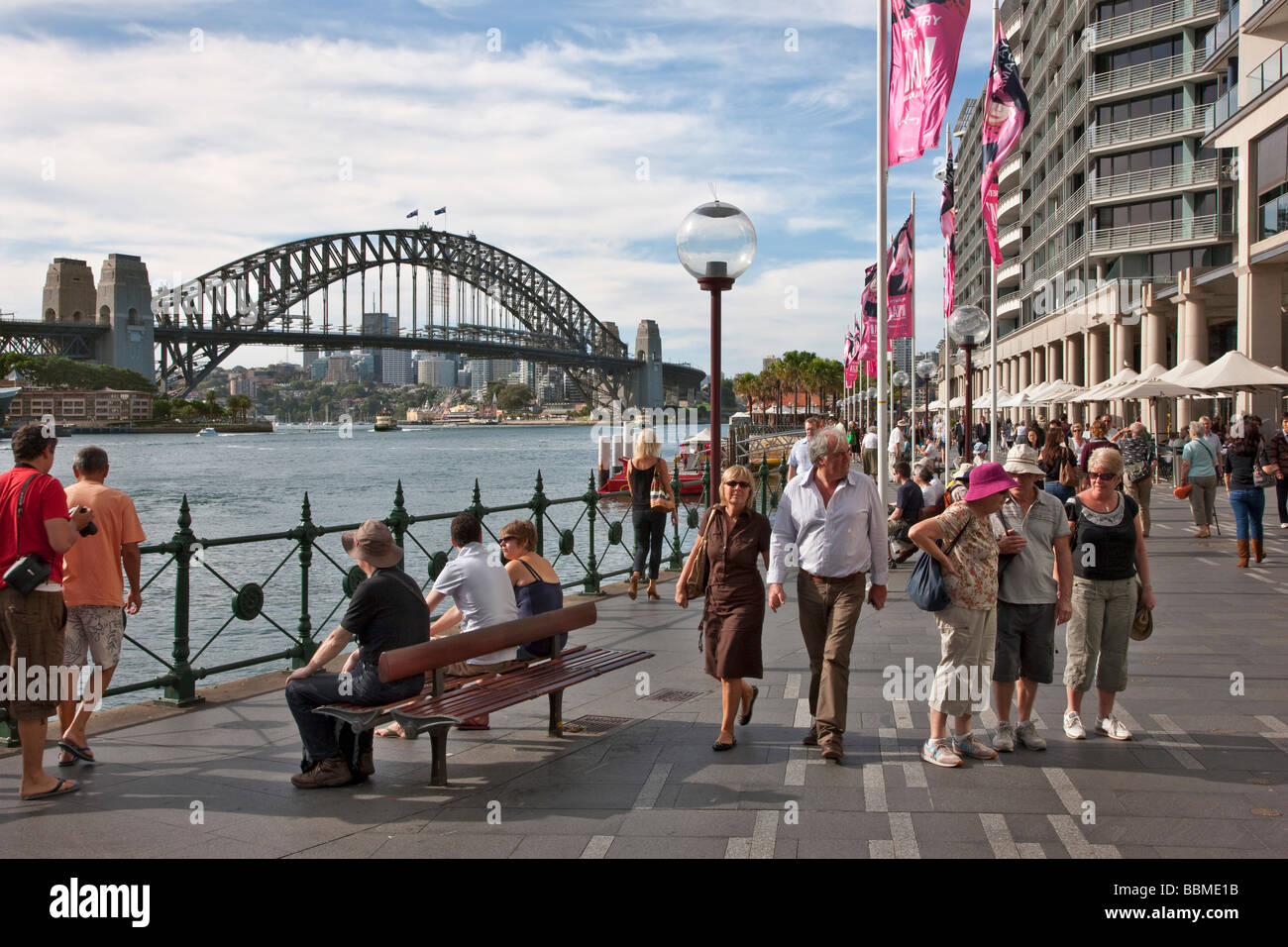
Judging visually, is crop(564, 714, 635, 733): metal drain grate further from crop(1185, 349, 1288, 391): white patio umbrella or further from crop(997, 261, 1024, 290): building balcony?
crop(997, 261, 1024, 290): building balcony

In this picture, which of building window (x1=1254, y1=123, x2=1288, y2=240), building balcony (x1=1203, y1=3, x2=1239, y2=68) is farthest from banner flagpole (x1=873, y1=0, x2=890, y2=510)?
building balcony (x1=1203, y1=3, x2=1239, y2=68)

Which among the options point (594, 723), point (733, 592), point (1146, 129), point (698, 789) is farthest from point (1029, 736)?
point (1146, 129)

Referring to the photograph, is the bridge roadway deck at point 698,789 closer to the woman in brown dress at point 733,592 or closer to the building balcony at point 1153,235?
the woman in brown dress at point 733,592

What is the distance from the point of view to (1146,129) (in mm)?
45906

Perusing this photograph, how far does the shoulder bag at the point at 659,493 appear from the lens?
11.7m

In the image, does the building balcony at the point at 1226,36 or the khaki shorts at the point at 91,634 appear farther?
the building balcony at the point at 1226,36

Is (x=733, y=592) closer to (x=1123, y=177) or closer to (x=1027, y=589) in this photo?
(x=1027, y=589)

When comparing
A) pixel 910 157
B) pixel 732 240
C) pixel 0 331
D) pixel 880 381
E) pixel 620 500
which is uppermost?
pixel 0 331

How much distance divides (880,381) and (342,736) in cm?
803

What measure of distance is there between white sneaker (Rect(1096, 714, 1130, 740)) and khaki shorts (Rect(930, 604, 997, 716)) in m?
0.98

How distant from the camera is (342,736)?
5.59 meters

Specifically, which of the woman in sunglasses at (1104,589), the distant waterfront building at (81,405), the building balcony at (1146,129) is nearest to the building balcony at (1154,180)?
the building balcony at (1146,129)
